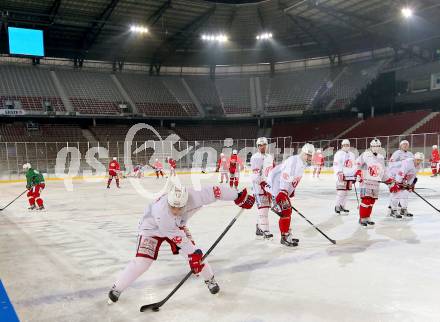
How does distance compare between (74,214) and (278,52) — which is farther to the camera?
(278,52)

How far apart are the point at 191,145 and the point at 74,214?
17.9 metres

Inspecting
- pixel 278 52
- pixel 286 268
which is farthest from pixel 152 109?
pixel 286 268

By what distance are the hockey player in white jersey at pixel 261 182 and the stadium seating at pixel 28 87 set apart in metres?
27.5

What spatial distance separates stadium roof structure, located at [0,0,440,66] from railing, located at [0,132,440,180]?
360 inches

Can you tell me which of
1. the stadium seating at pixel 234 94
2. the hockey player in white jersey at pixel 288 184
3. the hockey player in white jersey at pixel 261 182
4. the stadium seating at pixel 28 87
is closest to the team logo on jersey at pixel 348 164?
the hockey player in white jersey at pixel 261 182

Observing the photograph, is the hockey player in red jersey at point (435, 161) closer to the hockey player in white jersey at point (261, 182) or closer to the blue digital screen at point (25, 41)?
the hockey player in white jersey at point (261, 182)

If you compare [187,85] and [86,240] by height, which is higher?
[187,85]

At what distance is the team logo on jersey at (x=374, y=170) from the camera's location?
24.0ft

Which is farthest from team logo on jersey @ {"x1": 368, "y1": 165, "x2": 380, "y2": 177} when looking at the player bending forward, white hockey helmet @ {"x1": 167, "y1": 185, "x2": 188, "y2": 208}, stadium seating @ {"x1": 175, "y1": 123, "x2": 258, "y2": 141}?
stadium seating @ {"x1": 175, "y1": 123, "x2": 258, "y2": 141}

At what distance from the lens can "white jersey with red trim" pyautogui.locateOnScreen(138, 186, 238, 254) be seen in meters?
3.58

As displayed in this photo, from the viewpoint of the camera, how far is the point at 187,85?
38.9 m

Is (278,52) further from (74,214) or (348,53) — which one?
(74,214)

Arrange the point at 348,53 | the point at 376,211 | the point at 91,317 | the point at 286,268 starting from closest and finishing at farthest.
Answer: the point at 91,317, the point at 286,268, the point at 376,211, the point at 348,53

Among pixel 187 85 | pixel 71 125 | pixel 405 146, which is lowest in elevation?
pixel 405 146
